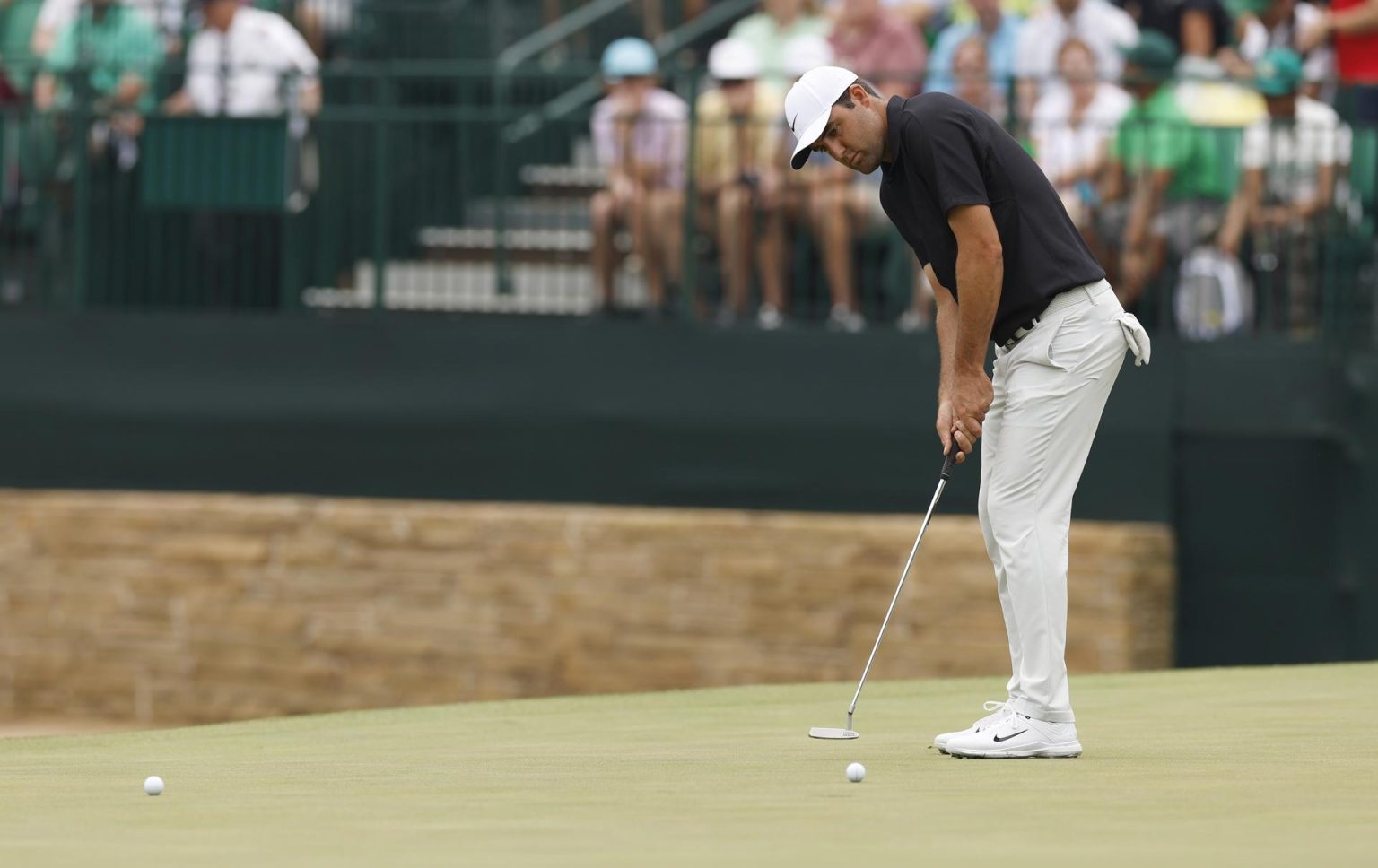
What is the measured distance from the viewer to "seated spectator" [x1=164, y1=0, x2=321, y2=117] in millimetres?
13414

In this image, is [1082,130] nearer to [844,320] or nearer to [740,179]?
[844,320]

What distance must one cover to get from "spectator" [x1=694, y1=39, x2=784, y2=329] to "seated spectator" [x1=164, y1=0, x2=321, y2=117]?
87.4 inches

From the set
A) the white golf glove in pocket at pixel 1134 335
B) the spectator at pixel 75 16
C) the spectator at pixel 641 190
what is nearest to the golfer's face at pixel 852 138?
the white golf glove in pocket at pixel 1134 335

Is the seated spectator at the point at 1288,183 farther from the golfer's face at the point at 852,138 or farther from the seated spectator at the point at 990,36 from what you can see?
the golfer's face at the point at 852,138

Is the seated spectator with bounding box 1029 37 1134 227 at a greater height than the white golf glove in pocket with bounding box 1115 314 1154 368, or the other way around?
the seated spectator with bounding box 1029 37 1134 227

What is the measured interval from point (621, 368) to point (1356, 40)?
4139 millimetres

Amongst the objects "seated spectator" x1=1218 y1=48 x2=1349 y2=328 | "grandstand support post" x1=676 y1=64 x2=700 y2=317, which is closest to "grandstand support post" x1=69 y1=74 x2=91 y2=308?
"grandstand support post" x1=676 y1=64 x2=700 y2=317

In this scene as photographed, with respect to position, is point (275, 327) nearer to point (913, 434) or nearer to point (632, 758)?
point (913, 434)

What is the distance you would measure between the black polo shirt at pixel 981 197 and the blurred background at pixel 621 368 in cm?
551

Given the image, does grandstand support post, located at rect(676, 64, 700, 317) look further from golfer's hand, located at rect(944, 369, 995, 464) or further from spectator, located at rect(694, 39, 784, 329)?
golfer's hand, located at rect(944, 369, 995, 464)

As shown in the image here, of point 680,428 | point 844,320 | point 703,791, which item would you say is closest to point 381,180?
point 680,428

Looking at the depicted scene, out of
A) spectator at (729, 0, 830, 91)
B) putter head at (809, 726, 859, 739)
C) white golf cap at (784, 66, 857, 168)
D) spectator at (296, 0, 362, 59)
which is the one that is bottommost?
putter head at (809, 726, 859, 739)

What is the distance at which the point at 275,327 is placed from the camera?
525 inches

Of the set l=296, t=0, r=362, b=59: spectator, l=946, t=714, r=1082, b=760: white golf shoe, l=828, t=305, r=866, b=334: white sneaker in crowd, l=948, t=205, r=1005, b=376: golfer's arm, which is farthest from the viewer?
l=296, t=0, r=362, b=59: spectator
